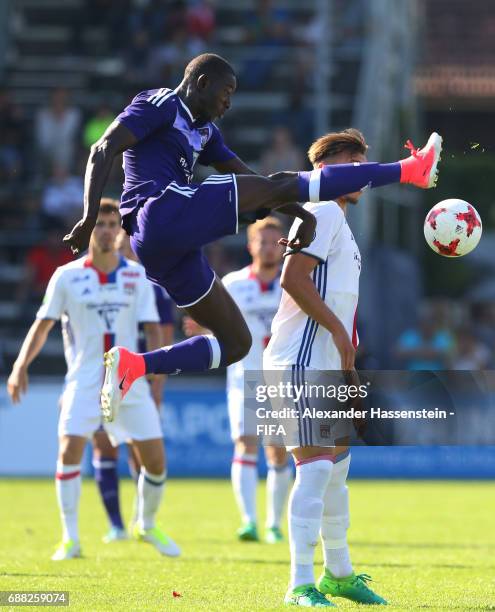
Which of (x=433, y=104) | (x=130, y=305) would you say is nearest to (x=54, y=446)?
(x=130, y=305)

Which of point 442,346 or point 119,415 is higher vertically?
point 119,415

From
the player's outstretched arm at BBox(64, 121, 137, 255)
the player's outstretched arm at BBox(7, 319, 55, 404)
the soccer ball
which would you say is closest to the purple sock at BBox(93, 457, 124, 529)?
the player's outstretched arm at BBox(7, 319, 55, 404)

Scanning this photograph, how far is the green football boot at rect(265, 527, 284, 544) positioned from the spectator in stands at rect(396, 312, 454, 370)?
→ 366 inches

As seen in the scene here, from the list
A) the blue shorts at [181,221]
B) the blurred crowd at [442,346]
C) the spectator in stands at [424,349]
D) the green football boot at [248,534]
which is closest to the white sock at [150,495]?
the green football boot at [248,534]

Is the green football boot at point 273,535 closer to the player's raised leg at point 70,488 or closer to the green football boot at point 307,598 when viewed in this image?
the player's raised leg at point 70,488

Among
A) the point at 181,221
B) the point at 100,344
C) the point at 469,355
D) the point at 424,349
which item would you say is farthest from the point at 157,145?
the point at 469,355

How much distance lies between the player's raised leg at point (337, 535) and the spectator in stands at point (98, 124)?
14227 mm

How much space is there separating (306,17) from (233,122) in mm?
2728

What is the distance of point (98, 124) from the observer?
69.8 feet

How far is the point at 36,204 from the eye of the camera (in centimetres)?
2159

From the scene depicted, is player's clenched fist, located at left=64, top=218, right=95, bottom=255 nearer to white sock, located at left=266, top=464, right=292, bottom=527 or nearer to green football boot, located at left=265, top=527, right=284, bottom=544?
green football boot, located at left=265, top=527, right=284, bottom=544

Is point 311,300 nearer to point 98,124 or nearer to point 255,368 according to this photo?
point 255,368

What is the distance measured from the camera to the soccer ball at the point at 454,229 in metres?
7.28

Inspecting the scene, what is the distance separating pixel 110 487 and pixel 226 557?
6.26ft
